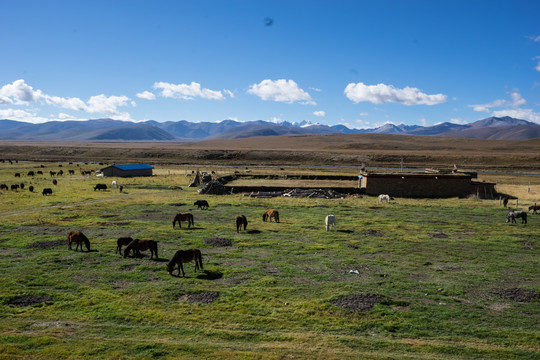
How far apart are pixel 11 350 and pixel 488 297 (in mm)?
16582

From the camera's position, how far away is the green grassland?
1218cm

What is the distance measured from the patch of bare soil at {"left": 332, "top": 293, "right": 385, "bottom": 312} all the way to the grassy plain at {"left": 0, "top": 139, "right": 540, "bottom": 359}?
0.11 m

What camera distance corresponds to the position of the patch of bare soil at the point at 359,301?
49.2 ft

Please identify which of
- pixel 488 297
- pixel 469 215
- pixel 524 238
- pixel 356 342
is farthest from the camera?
pixel 469 215

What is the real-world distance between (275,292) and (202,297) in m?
2.88

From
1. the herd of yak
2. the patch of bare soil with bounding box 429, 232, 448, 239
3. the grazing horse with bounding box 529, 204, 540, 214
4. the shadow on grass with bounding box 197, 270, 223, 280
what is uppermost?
the grazing horse with bounding box 529, 204, 540, 214

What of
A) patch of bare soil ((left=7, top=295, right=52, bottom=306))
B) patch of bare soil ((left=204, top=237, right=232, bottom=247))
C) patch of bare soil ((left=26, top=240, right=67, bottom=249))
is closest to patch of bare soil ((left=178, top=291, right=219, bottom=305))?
patch of bare soil ((left=7, top=295, right=52, bottom=306))

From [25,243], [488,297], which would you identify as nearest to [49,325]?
[25,243]

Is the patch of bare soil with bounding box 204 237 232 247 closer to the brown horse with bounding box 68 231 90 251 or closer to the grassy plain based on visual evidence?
the grassy plain

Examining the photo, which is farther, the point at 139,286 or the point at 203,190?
the point at 203,190

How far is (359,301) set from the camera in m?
15.5

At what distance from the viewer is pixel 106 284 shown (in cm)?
1705

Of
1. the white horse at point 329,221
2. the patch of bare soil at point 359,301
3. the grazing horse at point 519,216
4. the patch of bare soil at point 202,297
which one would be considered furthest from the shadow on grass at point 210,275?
the grazing horse at point 519,216

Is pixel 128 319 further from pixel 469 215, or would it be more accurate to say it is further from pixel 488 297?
pixel 469 215
